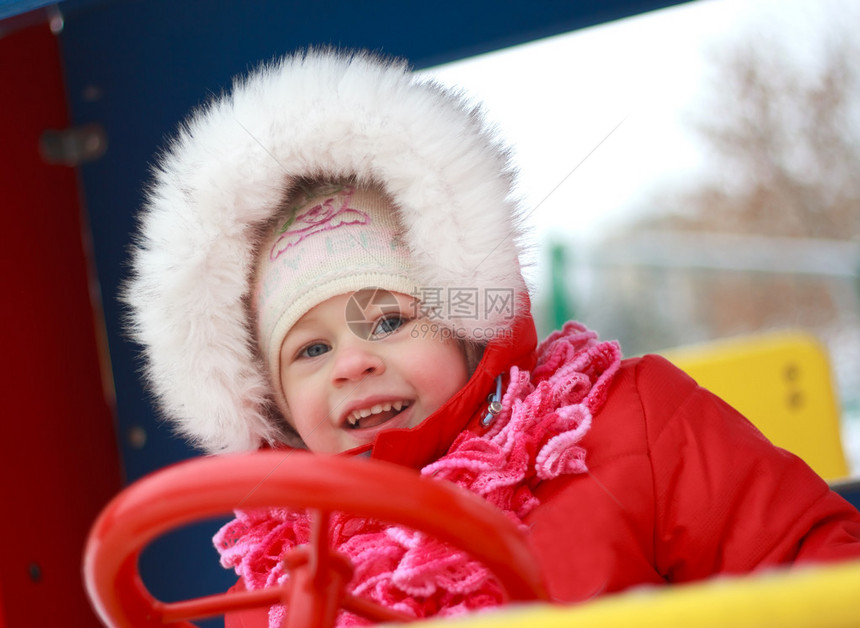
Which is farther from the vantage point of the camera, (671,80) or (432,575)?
(671,80)

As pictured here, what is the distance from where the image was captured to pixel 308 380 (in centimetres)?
115

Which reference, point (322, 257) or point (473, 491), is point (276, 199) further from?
point (473, 491)

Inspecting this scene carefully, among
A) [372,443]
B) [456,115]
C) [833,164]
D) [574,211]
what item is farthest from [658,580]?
[833,164]

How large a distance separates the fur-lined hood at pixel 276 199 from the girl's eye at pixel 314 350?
97 millimetres

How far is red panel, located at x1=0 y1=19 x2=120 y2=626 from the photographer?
1.22m

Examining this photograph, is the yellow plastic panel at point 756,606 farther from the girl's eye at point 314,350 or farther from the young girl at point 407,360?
the girl's eye at point 314,350

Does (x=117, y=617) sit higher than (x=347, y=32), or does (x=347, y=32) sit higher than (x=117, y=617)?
(x=347, y=32)

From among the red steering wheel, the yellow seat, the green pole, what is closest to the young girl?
the red steering wheel

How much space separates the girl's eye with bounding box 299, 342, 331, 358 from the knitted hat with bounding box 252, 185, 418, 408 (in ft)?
0.12

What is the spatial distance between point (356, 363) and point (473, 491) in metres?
0.23

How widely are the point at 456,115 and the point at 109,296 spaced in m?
0.72

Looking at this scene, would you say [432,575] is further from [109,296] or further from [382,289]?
[109,296]

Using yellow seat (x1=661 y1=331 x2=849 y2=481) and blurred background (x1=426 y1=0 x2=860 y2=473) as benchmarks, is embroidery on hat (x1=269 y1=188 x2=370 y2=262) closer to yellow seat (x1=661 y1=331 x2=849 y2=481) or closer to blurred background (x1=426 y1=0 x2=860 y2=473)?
blurred background (x1=426 y1=0 x2=860 y2=473)

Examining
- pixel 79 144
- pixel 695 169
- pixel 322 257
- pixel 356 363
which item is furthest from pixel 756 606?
pixel 695 169
